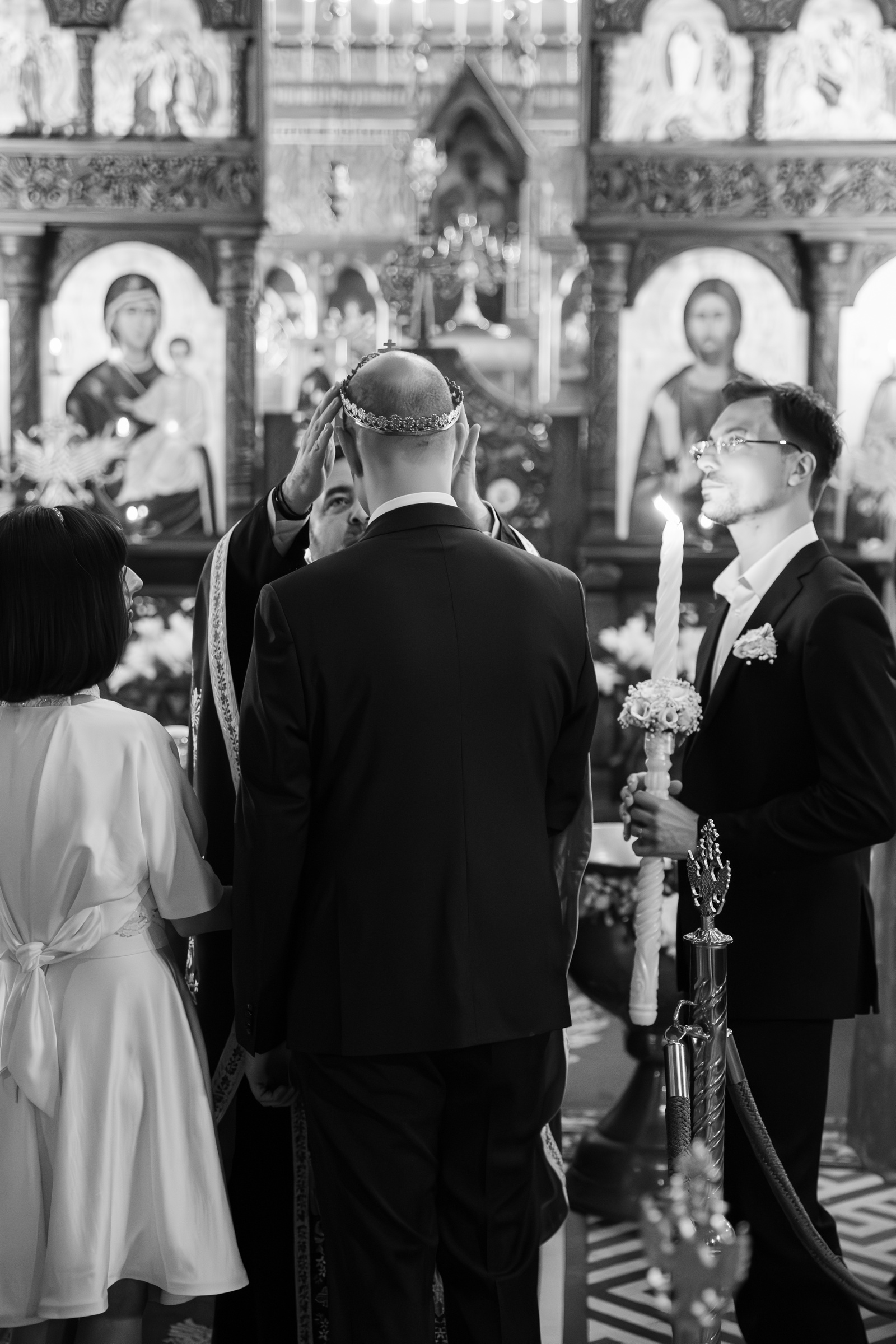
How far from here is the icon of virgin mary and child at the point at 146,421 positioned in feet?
24.2

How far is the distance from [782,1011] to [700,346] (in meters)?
5.48

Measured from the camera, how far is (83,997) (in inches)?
85.3

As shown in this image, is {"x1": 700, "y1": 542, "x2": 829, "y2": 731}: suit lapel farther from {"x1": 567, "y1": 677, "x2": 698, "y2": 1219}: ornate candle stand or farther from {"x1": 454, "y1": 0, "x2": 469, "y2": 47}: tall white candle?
{"x1": 454, "y1": 0, "x2": 469, "y2": 47}: tall white candle

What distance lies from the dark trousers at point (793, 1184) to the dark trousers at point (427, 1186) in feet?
1.77

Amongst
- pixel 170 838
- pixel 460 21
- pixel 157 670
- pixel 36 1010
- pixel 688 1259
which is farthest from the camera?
pixel 460 21

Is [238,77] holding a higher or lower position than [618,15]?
lower

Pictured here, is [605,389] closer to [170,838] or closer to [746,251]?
[746,251]

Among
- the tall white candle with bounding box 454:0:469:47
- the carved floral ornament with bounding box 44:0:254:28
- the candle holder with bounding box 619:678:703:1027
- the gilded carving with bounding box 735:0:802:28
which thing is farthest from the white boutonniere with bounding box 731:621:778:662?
the tall white candle with bounding box 454:0:469:47

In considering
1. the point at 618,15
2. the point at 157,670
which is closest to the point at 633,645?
the point at 157,670

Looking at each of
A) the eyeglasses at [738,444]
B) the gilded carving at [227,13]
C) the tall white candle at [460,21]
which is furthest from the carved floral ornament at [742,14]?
the tall white candle at [460,21]

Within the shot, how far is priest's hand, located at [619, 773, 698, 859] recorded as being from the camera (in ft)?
7.72

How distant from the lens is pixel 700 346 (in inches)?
291

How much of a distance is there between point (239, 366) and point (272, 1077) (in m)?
5.63

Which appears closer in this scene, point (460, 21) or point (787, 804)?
point (787, 804)
